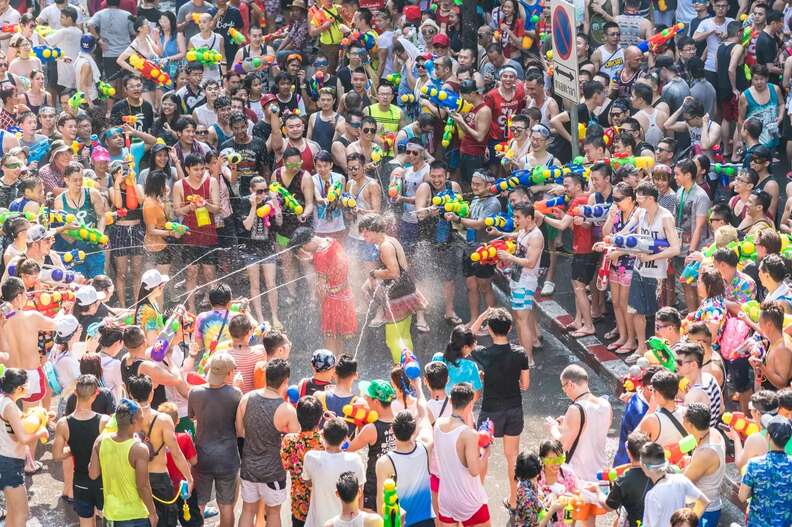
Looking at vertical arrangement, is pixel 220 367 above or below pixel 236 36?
above

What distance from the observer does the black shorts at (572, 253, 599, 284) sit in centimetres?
1248

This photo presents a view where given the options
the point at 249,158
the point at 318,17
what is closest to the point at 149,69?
the point at 318,17

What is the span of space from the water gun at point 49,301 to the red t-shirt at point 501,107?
596 centimetres

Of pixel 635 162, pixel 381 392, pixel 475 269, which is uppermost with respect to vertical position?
pixel 381 392

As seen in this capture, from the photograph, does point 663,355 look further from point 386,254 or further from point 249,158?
point 249,158

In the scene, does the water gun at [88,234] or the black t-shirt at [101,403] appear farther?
the water gun at [88,234]

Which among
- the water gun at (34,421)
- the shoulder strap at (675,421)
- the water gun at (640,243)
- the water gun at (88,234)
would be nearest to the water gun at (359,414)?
the shoulder strap at (675,421)

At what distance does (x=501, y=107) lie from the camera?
1524 cm

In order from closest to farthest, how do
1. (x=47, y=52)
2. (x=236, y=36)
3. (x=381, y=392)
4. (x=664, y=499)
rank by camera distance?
(x=664, y=499) → (x=381, y=392) → (x=47, y=52) → (x=236, y=36)

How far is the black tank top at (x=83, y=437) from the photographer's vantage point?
8969 millimetres

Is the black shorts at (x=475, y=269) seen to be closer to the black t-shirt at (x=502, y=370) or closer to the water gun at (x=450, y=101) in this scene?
the water gun at (x=450, y=101)

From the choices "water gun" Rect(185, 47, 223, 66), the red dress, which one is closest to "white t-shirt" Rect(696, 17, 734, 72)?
"water gun" Rect(185, 47, 223, 66)

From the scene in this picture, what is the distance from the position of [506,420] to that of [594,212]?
315cm

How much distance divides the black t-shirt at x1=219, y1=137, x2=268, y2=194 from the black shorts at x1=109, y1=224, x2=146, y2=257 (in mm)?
1248
